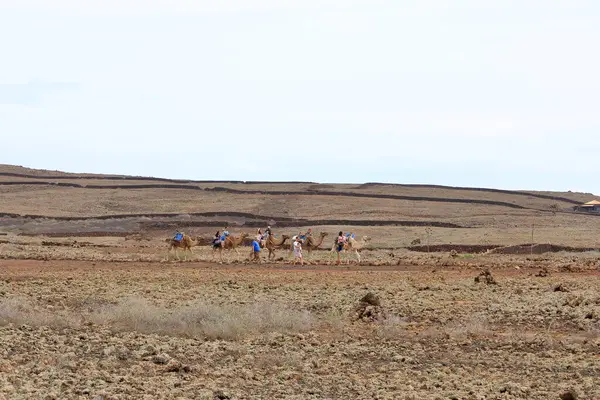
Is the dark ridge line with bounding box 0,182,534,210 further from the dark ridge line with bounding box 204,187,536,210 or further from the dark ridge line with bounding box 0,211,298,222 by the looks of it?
Result: the dark ridge line with bounding box 0,211,298,222

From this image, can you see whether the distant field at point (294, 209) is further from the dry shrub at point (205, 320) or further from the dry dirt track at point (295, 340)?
the dry shrub at point (205, 320)

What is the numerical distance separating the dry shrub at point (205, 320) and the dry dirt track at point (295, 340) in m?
0.03

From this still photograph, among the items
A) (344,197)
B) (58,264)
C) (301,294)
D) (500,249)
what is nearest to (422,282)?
(301,294)

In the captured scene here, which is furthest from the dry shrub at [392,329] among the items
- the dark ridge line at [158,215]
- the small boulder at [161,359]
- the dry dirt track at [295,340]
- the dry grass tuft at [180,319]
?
the dark ridge line at [158,215]

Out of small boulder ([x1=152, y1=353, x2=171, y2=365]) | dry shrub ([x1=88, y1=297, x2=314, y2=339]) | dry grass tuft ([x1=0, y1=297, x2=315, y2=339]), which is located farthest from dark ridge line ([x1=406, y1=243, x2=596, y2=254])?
small boulder ([x1=152, y1=353, x2=171, y2=365])

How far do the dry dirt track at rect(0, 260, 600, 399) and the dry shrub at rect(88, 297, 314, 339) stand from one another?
0.03 meters

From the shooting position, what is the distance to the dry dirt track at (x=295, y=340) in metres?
12.6

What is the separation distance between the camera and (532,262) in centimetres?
3966

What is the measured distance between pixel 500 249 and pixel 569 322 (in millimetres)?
33116

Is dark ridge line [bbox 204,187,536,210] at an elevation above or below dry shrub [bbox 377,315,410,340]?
above

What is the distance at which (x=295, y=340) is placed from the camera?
16.8 m

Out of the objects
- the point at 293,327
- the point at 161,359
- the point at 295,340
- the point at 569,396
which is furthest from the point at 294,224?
the point at 569,396

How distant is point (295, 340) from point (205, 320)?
189 cm

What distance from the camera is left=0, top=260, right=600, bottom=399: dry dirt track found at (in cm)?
1260
